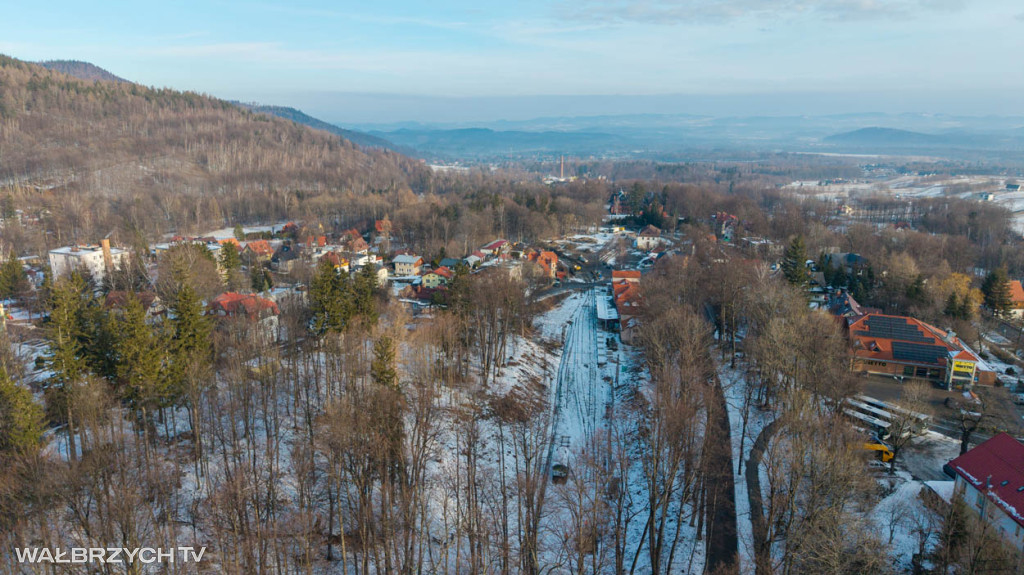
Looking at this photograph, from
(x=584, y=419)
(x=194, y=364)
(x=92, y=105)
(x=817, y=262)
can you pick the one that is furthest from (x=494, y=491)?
(x=92, y=105)

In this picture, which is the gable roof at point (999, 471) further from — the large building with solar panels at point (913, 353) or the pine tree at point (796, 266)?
the pine tree at point (796, 266)

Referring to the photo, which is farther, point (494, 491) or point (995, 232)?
point (995, 232)

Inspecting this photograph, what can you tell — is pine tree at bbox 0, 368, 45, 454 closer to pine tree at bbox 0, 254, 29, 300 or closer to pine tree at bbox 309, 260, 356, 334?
pine tree at bbox 309, 260, 356, 334

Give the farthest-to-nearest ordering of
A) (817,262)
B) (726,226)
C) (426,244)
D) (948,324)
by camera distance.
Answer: (726,226) < (426,244) < (817,262) < (948,324)

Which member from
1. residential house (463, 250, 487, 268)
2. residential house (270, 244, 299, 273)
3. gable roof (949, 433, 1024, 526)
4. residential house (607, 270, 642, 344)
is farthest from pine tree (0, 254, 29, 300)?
gable roof (949, 433, 1024, 526)

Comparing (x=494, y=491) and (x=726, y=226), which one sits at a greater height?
(x=726, y=226)

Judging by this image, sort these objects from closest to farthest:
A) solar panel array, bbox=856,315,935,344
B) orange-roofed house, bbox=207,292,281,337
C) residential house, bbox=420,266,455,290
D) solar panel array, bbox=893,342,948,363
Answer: solar panel array, bbox=893,342,948,363, orange-roofed house, bbox=207,292,281,337, solar panel array, bbox=856,315,935,344, residential house, bbox=420,266,455,290

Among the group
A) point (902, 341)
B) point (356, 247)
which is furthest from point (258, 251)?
point (902, 341)

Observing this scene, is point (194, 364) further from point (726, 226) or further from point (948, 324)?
point (726, 226)
